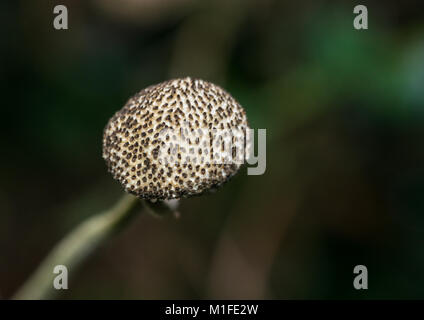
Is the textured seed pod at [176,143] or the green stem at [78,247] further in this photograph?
the green stem at [78,247]

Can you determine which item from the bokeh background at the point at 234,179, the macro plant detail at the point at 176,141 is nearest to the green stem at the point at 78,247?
the macro plant detail at the point at 176,141

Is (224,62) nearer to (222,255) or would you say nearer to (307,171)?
(307,171)

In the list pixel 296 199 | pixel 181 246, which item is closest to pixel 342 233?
pixel 296 199

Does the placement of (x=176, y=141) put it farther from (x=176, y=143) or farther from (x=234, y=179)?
(x=234, y=179)

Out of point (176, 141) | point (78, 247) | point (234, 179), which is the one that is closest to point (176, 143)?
point (176, 141)

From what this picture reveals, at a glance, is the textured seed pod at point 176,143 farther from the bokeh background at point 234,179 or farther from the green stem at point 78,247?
the bokeh background at point 234,179

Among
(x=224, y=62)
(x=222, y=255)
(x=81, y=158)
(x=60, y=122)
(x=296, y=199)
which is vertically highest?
(x=224, y=62)
